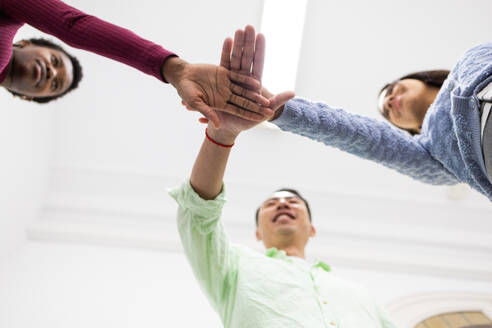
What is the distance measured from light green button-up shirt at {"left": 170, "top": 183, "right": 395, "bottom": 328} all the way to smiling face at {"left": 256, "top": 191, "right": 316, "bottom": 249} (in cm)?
26

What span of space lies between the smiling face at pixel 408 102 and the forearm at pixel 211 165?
78 cm

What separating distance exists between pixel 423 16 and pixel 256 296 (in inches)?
84.2

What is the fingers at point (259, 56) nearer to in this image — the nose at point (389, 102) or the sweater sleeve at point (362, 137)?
the sweater sleeve at point (362, 137)

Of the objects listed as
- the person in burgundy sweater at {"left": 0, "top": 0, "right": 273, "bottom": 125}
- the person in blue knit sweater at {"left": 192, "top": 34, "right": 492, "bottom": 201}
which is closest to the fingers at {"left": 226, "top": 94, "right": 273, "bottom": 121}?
the person in burgundy sweater at {"left": 0, "top": 0, "right": 273, "bottom": 125}

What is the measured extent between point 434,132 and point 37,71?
1.40 m

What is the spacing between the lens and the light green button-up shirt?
4.55ft

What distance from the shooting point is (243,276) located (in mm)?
1546

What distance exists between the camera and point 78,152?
2830mm

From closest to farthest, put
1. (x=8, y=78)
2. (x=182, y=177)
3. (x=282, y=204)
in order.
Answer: (x=8, y=78)
(x=282, y=204)
(x=182, y=177)

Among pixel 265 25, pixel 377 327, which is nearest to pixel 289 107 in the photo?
pixel 377 327

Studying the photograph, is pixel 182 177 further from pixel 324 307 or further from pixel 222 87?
pixel 222 87

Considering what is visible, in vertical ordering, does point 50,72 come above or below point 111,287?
above

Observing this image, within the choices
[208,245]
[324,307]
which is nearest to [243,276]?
[208,245]

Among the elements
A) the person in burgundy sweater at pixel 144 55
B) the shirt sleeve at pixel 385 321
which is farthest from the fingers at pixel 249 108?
the shirt sleeve at pixel 385 321
